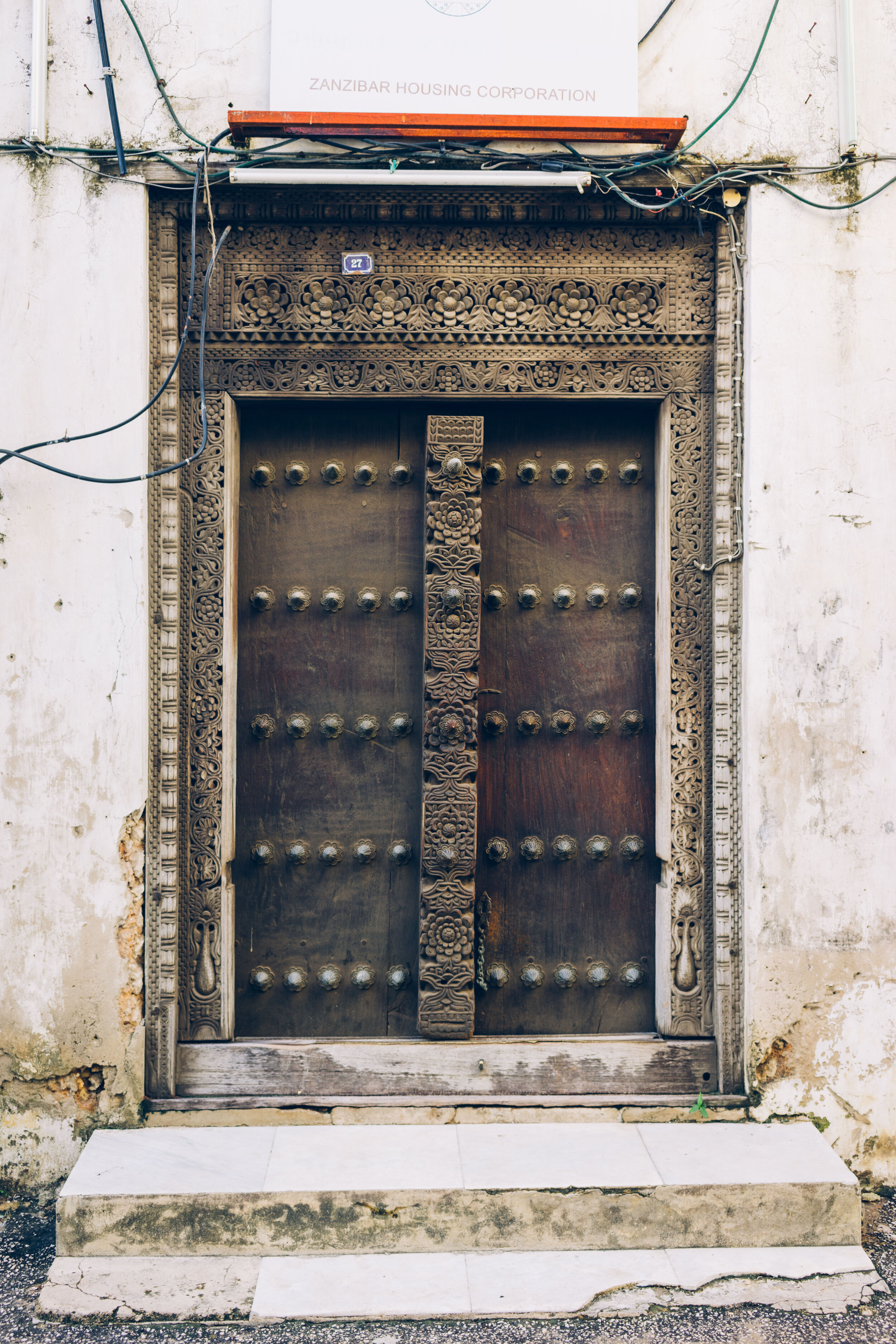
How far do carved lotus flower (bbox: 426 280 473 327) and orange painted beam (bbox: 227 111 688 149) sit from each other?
417 mm

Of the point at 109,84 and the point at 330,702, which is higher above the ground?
the point at 109,84

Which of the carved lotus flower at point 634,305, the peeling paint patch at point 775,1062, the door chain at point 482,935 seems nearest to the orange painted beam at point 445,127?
the carved lotus flower at point 634,305

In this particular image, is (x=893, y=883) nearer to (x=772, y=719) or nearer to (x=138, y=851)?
(x=772, y=719)

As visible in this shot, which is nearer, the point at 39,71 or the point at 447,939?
the point at 39,71

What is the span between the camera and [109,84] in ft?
8.82

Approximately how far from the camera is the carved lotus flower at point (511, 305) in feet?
9.40

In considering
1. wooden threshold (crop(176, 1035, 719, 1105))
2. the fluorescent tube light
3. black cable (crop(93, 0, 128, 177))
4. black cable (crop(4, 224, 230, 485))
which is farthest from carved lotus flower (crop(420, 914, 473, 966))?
black cable (crop(93, 0, 128, 177))

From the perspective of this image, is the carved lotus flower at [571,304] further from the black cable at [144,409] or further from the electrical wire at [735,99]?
the black cable at [144,409]

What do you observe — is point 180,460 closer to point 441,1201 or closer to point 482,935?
point 482,935

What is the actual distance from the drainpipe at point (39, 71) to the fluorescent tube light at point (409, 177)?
0.61 meters

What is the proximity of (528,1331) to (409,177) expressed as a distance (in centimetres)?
315

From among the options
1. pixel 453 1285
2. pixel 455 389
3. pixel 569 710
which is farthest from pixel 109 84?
pixel 453 1285

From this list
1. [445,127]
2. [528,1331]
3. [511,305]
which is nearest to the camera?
[528,1331]

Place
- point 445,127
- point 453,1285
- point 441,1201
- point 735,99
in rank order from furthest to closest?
point 735,99 < point 445,127 < point 441,1201 < point 453,1285
